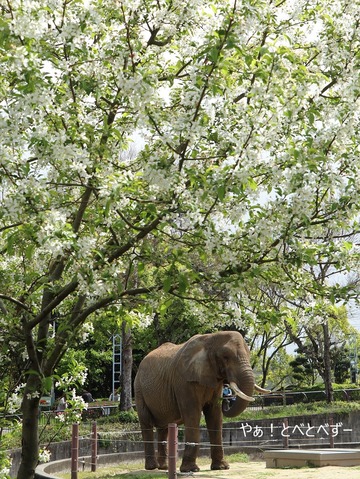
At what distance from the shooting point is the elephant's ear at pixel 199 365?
15.6m

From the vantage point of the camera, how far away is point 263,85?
7203mm

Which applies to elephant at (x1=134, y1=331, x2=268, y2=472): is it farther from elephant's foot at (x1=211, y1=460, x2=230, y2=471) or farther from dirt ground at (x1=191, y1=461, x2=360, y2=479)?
dirt ground at (x1=191, y1=461, x2=360, y2=479)

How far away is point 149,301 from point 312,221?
164cm

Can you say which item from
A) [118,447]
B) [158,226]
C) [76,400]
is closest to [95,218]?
[158,226]

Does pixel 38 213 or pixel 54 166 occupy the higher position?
pixel 54 166

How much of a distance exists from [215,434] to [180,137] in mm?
10181

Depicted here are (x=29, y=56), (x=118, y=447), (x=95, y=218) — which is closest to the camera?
(x=29, y=56)

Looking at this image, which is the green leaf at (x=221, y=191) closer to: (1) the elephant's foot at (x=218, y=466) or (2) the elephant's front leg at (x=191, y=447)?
(2) the elephant's front leg at (x=191, y=447)

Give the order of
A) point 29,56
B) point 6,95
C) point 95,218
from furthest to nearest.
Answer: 1. point 95,218
2. point 6,95
3. point 29,56

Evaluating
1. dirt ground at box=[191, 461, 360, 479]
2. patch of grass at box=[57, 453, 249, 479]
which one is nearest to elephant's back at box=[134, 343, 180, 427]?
patch of grass at box=[57, 453, 249, 479]

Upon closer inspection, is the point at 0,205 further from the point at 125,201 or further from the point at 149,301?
the point at 149,301

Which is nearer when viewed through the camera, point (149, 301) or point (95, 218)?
point (149, 301)

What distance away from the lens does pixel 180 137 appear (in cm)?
693

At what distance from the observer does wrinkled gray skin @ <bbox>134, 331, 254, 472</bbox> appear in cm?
1525
